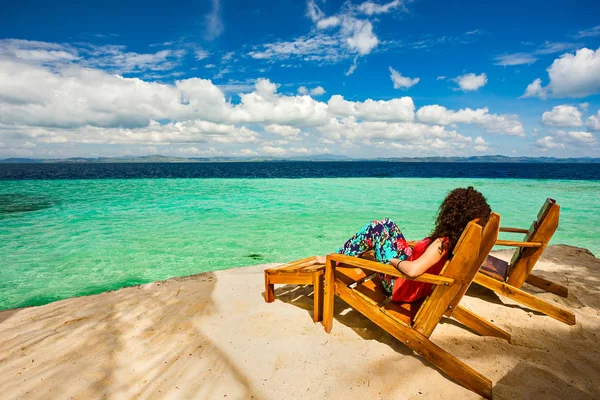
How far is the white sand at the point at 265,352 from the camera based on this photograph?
108 inches

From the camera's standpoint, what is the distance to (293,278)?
4020 mm

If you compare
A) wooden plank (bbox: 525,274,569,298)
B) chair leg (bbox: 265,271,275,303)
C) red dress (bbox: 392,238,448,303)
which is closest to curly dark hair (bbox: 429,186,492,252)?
red dress (bbox: 392,238,448,303)

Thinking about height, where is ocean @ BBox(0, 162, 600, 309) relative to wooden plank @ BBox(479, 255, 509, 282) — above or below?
below

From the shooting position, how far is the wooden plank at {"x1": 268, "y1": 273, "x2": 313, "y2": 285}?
12.8 ft

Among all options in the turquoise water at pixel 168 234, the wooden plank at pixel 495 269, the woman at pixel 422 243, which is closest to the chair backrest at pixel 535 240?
the wooden plank at pixel 495 269

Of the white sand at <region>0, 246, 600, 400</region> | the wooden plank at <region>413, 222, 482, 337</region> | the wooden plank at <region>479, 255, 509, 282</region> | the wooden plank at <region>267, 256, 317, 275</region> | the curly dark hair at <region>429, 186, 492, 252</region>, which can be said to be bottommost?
the white sand at <region>0, 246, 600, 400</region>

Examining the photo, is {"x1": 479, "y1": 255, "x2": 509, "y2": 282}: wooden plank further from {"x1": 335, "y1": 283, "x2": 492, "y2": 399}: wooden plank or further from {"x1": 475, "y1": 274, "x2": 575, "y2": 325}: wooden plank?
{"x1": 335, "y1": 283, "x2": 492, "y2": 399}: wooden plank

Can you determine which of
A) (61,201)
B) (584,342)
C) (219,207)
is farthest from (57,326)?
(61,201)

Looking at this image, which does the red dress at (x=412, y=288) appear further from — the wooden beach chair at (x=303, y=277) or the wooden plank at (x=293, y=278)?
the wooden plank at (x=293, y=278)

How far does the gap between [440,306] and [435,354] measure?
1.37 ft

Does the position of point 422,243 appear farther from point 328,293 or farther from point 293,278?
point 293,278

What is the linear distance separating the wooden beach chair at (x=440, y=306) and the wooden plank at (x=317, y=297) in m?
0.21

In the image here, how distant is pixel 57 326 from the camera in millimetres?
4125

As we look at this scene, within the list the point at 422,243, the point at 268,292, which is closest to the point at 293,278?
the point at 268,292
